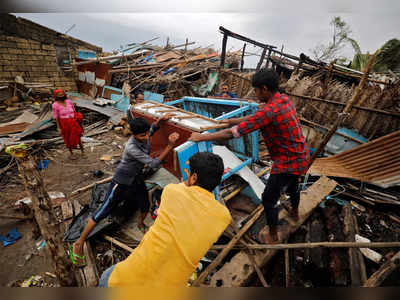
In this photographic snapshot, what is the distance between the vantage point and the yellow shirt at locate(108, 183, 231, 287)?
1138mm

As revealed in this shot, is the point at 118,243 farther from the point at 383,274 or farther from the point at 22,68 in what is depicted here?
the point at 22,68

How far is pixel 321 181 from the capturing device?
3609 millimetres

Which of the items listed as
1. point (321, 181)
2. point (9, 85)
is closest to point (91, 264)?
point (321, 181)

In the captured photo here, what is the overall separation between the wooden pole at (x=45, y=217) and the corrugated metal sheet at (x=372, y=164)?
4.43 metres

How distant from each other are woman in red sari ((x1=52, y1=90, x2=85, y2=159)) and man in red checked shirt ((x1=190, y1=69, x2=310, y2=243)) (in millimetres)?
4379

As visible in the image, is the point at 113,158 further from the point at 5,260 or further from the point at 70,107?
the point at 5,260

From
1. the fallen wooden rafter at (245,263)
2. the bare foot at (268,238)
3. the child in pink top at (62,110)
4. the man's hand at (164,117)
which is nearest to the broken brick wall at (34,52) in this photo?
the child in pink top at (62,110)

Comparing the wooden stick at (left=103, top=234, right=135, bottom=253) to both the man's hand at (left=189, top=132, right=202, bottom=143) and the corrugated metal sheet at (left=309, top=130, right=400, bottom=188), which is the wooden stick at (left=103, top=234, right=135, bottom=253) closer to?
the man's hand at (left=189, top=132, right=202, bottom=143)

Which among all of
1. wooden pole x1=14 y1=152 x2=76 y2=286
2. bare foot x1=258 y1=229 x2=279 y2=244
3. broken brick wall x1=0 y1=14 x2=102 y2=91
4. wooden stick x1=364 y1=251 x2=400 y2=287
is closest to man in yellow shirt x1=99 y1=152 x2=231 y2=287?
wooden pole x1=14 y1=152 x2=76 y2=286

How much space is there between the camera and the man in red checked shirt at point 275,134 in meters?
1.88

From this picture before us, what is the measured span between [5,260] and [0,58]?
11253 millimetres

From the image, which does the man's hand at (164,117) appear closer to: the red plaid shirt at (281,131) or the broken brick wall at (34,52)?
the red plaid shirt at (281,131)

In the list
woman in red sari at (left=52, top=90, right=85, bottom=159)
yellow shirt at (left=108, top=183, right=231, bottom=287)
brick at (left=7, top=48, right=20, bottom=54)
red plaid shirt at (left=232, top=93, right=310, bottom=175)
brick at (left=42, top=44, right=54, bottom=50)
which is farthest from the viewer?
brick at (left=42, top=44, right=54, bottom=50)

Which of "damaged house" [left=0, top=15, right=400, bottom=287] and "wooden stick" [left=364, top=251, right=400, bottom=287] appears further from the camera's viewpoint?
"damaged house" [left=0, top=15, right=400, bottom=287]
